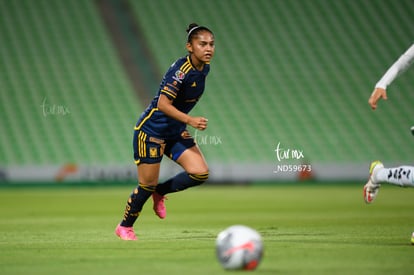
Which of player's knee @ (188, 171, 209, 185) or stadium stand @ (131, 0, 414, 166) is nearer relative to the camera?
player's knee @ (188, 171, 209, 185)

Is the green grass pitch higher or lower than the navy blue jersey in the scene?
lower

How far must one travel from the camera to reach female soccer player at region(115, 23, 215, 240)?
8.44 metres

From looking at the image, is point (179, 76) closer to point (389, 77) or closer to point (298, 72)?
point (389, 77)

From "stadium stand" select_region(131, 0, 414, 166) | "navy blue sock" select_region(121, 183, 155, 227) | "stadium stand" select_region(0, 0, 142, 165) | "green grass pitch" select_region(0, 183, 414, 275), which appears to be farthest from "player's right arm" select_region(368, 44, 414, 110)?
"stadium stand" select_region(0, 0, 142, 165)

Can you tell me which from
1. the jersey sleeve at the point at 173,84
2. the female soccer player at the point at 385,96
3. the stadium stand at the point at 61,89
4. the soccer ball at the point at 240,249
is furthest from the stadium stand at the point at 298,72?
the soccer ball at the point at 240,249

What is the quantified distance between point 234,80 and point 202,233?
16.3 metres

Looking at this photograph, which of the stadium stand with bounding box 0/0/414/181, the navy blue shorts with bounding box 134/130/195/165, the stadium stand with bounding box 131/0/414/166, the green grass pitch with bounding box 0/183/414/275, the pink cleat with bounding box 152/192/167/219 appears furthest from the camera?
the stadium stand with bounding box 131/0/414/166

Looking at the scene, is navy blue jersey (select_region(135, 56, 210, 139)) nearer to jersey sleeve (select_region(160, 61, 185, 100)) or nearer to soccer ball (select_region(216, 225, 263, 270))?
jersey sleeve (select_region(160, 61, 185, 100))

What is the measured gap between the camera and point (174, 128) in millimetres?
8836

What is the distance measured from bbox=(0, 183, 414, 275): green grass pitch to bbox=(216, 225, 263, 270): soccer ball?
0.29ft

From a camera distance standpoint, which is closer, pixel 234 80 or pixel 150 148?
pixel 150 148

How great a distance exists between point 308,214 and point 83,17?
1520 cm

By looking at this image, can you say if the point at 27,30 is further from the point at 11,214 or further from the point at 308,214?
the point at 308,214

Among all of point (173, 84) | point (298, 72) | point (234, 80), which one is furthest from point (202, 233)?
point (298, 72)
